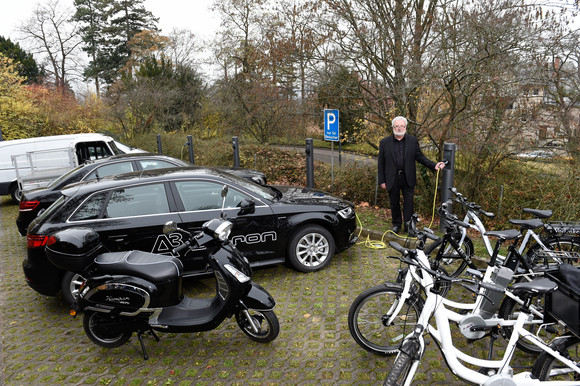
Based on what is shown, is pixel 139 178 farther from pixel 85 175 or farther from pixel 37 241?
pixel 85 175

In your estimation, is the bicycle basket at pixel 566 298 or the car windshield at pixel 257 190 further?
the car windshield at pixel 257 190

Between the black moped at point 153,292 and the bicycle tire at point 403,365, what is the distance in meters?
1.26

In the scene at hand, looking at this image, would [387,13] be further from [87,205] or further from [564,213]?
[87,205]

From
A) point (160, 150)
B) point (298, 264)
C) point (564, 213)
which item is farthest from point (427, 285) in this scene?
point (160, 150)

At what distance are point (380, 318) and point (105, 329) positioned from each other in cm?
249

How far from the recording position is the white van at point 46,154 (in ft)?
34.1

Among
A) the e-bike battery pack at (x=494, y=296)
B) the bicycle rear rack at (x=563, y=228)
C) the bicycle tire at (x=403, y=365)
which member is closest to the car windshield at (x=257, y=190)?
the e-bike battery pack at (x=494, y=296)

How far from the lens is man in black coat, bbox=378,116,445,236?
19.0ft

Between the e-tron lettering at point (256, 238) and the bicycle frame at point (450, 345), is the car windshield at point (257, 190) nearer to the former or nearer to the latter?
the e-tron lettering at point (256, 238)

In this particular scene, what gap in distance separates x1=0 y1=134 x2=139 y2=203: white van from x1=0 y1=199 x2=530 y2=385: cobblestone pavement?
661cm

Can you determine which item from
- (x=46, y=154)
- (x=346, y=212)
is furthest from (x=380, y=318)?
(x=46, y=154)

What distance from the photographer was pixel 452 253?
4609 mm

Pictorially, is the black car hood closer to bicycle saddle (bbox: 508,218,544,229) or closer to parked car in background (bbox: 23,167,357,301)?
parked car in background (bbox: 23,167,357,301)

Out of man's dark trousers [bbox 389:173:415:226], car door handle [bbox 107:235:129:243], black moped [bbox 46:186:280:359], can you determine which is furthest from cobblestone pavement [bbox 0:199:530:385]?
man's dark trousers [bbox 389:173:415:226]
